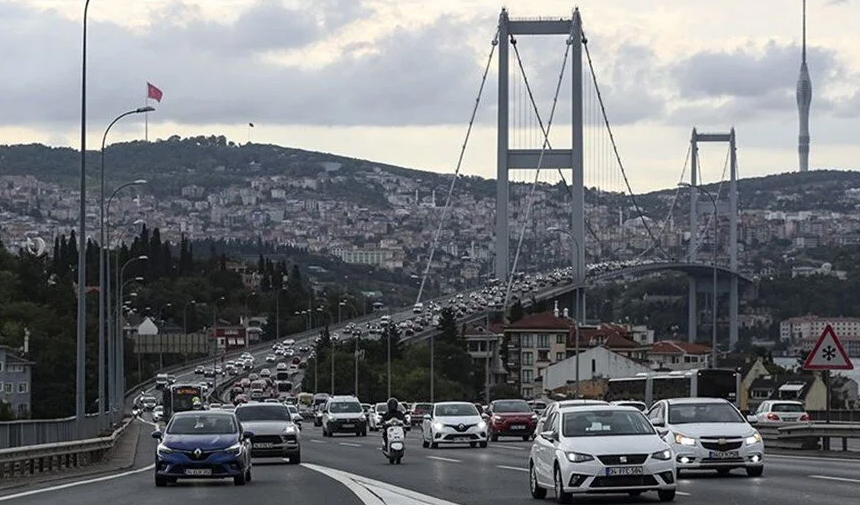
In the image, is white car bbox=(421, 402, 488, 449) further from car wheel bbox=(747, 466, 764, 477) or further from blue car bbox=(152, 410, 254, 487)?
car wheel bbox=(747, 466, 764, 477)

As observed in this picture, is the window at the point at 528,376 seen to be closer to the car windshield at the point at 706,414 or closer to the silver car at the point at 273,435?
the silver car at the point at 273,435

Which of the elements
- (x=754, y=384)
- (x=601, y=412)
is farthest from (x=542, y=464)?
(x=754, y=384)

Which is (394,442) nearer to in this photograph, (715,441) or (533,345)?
(715,441)

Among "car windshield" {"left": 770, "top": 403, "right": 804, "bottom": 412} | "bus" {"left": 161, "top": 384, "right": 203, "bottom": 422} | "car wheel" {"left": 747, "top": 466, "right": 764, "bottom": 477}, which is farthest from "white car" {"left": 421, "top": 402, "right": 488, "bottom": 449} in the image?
"bus" {"left": 161, "top": 384, "right": 203, "bottom": 422}

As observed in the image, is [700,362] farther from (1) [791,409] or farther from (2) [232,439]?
(2) [232,439]

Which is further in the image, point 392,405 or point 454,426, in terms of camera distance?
point 454,426

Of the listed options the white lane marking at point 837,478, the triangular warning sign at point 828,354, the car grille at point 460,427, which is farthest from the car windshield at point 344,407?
the white lane marking at point 837,478

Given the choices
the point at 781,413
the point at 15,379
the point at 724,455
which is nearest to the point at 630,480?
the point at 724,455
